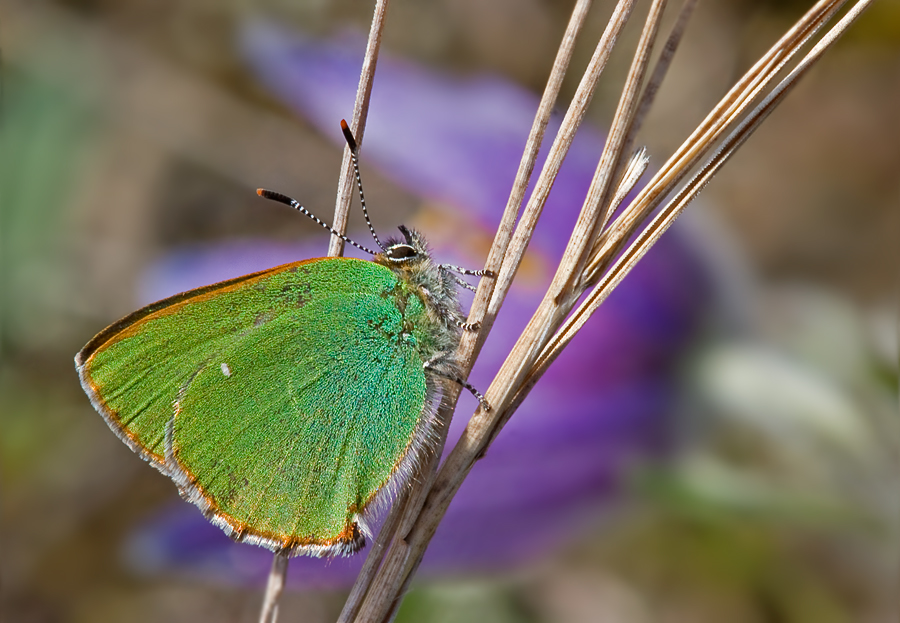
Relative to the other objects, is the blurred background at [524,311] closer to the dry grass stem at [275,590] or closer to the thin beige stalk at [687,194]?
the dry grass stem at [275,590]

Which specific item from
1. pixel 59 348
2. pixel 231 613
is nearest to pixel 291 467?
pixel 231 613

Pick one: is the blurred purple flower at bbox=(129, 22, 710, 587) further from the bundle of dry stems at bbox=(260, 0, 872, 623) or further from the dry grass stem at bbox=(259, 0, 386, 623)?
the bundle of dry stems at bbox=(260, 0, 872, 623)

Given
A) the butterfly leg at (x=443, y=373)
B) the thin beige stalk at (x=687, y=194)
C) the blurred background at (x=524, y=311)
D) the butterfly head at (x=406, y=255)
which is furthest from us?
the blurred background at (x=524, y=311)

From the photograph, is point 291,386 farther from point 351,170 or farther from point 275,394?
point 351,170

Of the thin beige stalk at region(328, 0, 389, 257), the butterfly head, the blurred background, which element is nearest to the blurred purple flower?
the blurred background

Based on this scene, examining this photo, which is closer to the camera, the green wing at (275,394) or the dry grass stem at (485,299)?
the dry grass stem at (485,299)

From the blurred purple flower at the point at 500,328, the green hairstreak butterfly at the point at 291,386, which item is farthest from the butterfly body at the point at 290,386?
the blurred purple flower at the point at 500,328

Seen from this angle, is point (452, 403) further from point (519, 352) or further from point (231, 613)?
point (231, 613)
